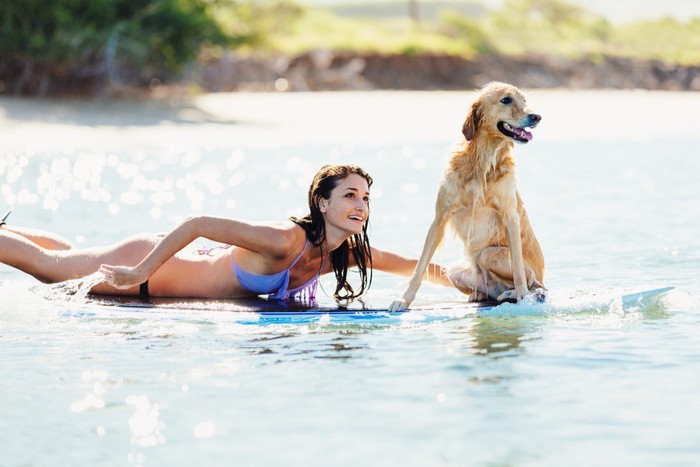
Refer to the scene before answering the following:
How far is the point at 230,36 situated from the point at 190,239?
66.5ft

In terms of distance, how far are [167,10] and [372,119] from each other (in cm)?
536

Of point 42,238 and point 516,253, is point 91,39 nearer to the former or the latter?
point 42,238

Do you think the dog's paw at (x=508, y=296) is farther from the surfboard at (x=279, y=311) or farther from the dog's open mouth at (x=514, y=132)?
the dog's open mouth at (x=514, y=132)

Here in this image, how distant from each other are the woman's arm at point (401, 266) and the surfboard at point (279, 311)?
30 centimetres

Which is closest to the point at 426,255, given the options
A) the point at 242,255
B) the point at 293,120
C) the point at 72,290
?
the point at 242,255

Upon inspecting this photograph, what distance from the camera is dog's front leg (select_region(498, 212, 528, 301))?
22.6 feet

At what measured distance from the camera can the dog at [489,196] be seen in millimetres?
6887

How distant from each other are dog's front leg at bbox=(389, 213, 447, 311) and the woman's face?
0.43 m

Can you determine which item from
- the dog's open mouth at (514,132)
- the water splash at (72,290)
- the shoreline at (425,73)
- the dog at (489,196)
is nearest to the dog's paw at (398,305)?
the dog at (489,196)

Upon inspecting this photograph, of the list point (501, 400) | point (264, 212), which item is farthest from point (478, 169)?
point (264, 212)

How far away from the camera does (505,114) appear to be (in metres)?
6.87

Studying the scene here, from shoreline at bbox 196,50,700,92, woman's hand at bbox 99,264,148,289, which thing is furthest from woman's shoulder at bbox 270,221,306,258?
shoreline at bbox 196,50,700,92

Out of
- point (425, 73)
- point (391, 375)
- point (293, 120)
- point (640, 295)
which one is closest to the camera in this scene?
point (391, 375)

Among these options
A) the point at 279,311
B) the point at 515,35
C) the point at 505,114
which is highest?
the point at 515,35
